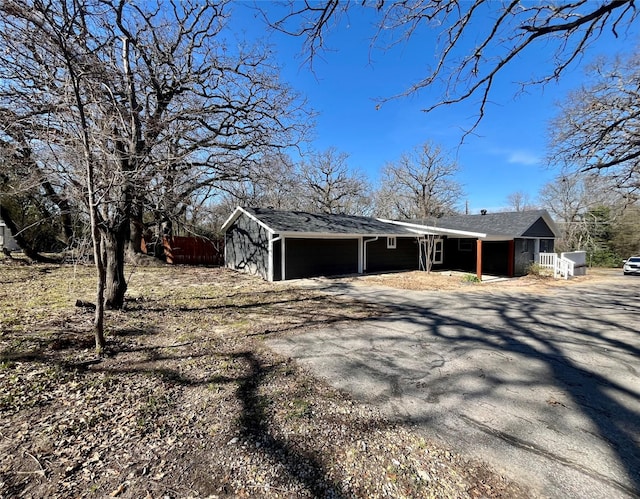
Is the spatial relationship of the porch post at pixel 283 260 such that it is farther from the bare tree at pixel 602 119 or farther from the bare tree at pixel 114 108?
the bare tree at pixel 602 119

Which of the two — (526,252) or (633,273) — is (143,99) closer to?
(526,252)

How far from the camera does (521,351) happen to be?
452 cm

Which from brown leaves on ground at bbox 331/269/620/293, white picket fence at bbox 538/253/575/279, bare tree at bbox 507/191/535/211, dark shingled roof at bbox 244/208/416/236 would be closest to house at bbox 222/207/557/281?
dark shingled roof at bbox 244/208/416/236

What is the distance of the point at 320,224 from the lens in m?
13.8

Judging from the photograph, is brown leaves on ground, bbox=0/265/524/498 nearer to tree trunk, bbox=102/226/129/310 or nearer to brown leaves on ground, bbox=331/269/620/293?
tree trunk, bbox=102/226/129/310

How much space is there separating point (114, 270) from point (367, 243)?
1081 cm

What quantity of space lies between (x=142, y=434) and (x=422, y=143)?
31258 mm

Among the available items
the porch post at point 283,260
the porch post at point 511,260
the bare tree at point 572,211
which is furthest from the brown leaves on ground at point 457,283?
the bare tree at point 572,211

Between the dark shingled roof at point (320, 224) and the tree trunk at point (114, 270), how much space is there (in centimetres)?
583

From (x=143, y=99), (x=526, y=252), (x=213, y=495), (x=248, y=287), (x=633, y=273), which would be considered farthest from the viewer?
(x=633, y=273)

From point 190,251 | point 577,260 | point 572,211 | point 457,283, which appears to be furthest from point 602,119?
point 572,211

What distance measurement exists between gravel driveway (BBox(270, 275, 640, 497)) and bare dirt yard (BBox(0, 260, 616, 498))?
327 millimetres

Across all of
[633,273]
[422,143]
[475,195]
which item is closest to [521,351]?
[633,273]

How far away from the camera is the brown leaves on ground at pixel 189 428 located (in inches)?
76.0
